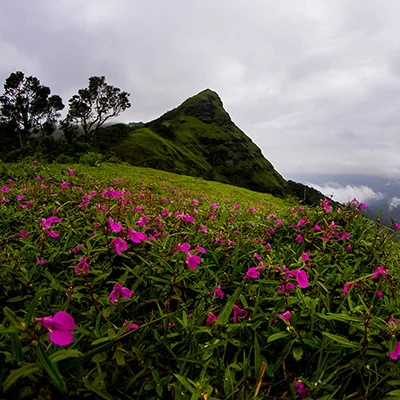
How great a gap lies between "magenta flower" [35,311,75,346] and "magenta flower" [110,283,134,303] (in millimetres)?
476

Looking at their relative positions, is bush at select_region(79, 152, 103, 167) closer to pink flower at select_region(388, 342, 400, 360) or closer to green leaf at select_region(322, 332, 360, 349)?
green leaf at select_region(322, 332, 360, 349)

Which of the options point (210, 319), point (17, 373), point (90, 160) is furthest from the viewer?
point (90, 160)

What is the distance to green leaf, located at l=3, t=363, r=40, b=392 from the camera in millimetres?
599

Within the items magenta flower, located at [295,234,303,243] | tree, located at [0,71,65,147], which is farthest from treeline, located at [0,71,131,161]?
magenta flower, located at [295,234,303,243]

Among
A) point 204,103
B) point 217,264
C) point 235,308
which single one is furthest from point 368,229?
point 204,103

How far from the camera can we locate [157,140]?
3844cm

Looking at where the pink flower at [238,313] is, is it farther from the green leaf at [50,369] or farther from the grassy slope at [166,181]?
the grassy slope at [166,181]

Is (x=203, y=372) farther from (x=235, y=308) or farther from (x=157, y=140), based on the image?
(x=157, y=140)

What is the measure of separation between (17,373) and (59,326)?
0.12 meters

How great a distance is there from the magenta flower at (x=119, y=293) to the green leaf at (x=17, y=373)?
0.45 metres

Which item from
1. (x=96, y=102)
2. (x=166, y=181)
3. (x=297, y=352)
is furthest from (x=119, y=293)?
(x=96, y=102)

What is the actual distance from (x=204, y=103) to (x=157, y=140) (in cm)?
4572

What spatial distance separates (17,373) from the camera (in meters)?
0.63

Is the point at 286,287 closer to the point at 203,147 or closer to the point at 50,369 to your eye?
the point at 50,369
